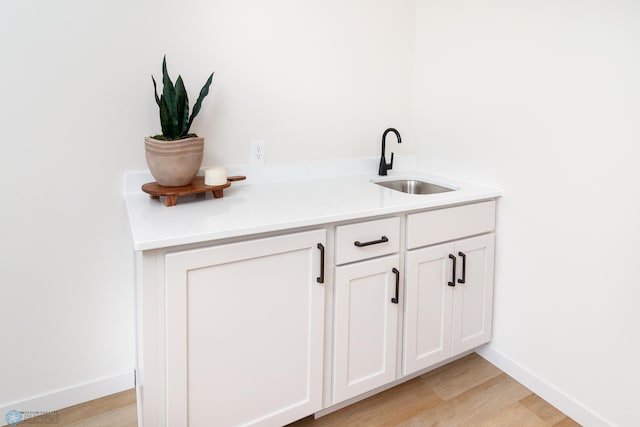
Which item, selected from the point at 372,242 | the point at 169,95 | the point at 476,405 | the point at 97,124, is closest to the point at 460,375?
the point at 476,405

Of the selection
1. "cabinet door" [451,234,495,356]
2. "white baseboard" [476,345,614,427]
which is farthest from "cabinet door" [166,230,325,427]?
"white baseboard" [476,345,614,427]

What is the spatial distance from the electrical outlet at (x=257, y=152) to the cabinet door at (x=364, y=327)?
695 millimetres

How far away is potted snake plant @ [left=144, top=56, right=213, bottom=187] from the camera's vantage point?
1535 mm

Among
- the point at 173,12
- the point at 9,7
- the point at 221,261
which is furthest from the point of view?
the point at 173,12

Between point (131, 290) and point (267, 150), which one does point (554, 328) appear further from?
point (131, 290)

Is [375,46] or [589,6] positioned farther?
[375,46]

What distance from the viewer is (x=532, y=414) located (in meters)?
1.74

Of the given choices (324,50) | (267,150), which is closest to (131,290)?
(267,150)

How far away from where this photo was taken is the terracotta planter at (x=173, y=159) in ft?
5.02

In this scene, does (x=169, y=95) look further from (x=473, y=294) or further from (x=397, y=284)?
(x=473, y=294)

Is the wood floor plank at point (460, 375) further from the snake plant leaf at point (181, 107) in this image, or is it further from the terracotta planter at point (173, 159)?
the snake plant leaf at point (181, 107)

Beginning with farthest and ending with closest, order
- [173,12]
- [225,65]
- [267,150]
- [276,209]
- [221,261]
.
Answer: [267,150]
[225,65]
[173,12]
[276,209]
[221,261]

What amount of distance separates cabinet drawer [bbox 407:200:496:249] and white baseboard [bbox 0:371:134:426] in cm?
133

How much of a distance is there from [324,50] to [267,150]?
0.55 meters
